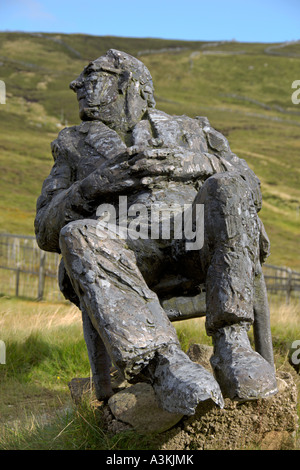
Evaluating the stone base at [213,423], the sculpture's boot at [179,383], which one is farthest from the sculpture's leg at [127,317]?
the stone base at [213,423]

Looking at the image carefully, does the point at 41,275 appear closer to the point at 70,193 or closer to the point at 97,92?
the point at 97,92

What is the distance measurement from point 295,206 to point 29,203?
57.6ft

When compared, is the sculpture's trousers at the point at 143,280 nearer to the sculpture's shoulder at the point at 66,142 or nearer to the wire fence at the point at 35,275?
the sculpture's shoulder at the point at 66,142

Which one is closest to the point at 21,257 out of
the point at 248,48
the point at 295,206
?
the point at 295,206

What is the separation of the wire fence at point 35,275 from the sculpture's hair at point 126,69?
11.9m

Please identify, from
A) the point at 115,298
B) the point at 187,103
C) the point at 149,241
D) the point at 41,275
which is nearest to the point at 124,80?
the point at 149,241

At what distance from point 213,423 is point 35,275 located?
1490 cm

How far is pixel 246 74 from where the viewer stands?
290 ft

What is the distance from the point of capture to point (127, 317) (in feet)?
7.90

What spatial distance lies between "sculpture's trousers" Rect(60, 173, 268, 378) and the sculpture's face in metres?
1.08

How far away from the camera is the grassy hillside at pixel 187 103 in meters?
37.9

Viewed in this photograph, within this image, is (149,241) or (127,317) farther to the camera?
(149,241)

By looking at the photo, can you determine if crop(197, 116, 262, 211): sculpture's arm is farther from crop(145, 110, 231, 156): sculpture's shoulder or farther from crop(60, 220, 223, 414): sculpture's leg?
crop(60, 220, 223, 414): sculpture's leg

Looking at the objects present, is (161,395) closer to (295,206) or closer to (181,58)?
(295,206)
